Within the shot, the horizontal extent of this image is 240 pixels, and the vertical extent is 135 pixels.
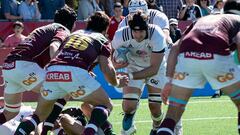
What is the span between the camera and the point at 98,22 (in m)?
9.58

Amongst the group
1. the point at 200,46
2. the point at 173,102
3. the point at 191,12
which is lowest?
the point at 191,12

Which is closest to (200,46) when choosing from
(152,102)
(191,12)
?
(152,102)

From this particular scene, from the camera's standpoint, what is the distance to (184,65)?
27.8 feet

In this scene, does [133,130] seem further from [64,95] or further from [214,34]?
[214,34]

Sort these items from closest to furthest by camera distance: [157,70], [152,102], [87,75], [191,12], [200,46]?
1. [200,46]
2. [87,75]
3. [157,70]
4. [152,102]
5. [191,12]

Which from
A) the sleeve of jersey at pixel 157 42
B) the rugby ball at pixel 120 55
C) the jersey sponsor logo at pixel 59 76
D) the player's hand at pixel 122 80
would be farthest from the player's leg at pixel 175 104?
the rugby ball at pixel 120 55

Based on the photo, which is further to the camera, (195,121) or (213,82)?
(195,121)

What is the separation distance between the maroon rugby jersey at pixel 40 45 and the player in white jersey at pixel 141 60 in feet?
3.67

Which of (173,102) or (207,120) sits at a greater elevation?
(173,102)

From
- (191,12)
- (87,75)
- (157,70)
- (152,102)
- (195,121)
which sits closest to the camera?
(87,75)

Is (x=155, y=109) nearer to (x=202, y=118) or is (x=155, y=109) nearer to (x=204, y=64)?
(x=202, y=118)

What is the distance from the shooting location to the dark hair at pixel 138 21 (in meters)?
10.5

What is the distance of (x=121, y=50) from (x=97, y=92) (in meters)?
2.11

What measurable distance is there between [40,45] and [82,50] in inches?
45.4
